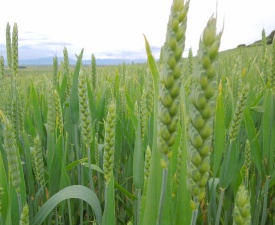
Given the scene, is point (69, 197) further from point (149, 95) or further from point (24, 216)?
point (149, 95)

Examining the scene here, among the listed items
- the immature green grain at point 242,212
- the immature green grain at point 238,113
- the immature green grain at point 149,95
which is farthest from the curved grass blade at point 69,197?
the immature green grain at point 242,212

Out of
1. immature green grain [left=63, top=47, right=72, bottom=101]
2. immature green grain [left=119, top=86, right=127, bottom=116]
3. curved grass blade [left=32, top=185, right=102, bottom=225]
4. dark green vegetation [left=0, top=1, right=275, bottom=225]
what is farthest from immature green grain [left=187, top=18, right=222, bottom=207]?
immature green grain [left=63, top=47, right=72, bottom=101]

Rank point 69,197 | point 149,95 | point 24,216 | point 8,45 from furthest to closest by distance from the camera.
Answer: point 8,45
point 149,95
point 69,197
point 24,216

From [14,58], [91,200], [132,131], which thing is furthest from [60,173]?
[14,58]

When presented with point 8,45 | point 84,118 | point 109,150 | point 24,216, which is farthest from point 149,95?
point 8,45

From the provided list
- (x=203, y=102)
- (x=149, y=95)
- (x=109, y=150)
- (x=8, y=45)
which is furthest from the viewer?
(x=8, y=45)

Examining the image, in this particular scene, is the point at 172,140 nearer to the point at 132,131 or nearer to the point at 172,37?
the point at 172,37

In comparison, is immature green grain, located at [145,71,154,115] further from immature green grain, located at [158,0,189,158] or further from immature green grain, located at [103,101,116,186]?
immature green grain, located at [158,0,189,158]

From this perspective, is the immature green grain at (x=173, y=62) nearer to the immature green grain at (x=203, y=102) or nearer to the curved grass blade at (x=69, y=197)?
the immature green grain at (x=203, y=102)

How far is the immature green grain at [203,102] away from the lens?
0.47m

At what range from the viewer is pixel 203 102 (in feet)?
1.56

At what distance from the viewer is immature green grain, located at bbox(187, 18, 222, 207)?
468mm

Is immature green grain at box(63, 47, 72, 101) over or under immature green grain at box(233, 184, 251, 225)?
over

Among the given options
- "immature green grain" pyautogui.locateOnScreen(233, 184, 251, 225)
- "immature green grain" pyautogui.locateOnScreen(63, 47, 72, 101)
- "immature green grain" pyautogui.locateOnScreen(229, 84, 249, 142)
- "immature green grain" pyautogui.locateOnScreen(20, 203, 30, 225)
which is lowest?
"immature green grain" pyautogui.locateOnScreen(20, 203, 30, 225)
